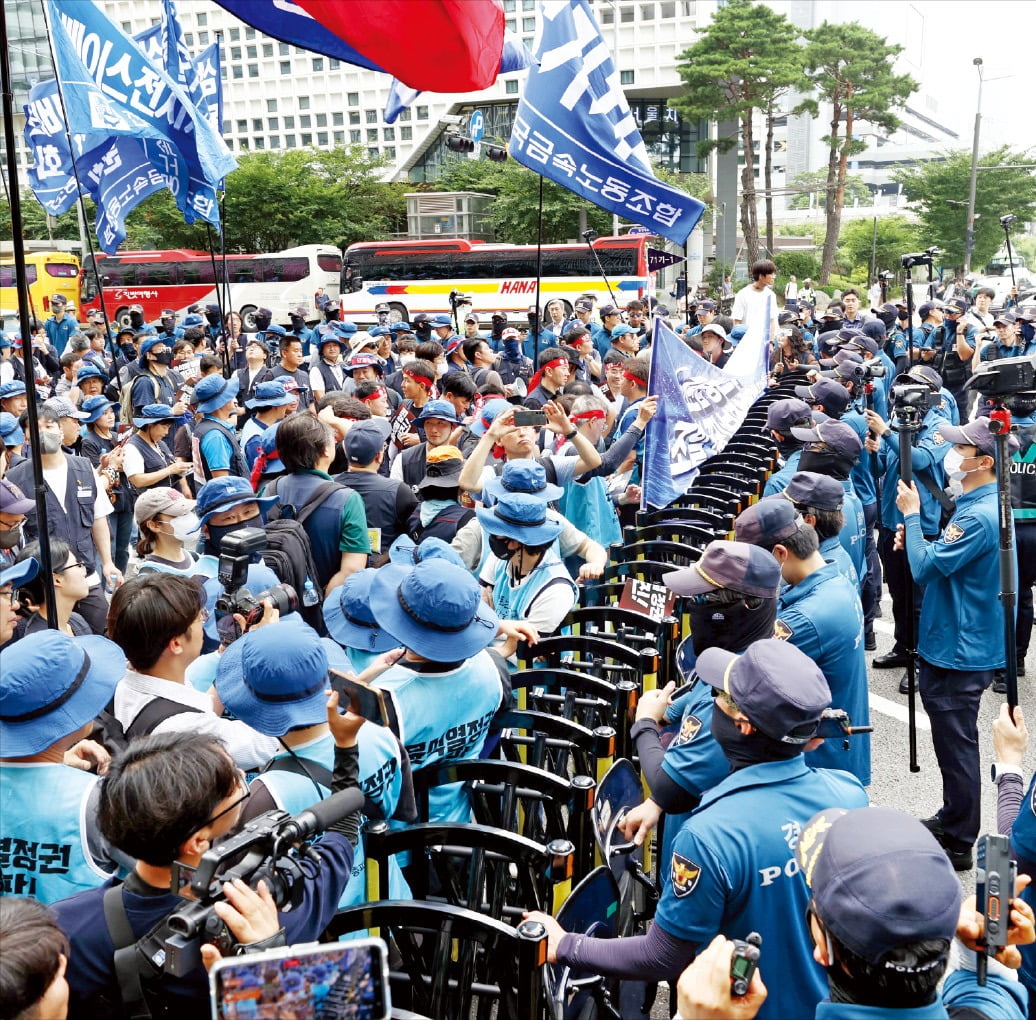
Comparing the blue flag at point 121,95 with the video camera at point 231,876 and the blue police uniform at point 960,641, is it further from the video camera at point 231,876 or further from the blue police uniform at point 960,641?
the video camera at point 231,876

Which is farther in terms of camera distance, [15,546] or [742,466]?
[742,466]

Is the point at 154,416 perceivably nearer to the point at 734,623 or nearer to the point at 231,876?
the point at 734,623

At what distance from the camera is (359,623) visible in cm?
368

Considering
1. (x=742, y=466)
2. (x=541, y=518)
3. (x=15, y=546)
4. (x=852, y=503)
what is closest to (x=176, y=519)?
(x=15, y=546)

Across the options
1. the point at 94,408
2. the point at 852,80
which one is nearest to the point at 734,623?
the point at 94,408

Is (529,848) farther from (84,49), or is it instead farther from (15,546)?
(84,49)

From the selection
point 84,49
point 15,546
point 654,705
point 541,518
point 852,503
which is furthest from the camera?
point 84,49

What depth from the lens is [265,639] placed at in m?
2.67

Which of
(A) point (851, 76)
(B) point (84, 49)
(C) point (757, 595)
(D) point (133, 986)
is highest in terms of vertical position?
(A) point (851, 76)

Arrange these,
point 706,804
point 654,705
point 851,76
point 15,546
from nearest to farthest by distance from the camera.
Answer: point 706,804 → point 654,705 → point 15,546 → point 851,76

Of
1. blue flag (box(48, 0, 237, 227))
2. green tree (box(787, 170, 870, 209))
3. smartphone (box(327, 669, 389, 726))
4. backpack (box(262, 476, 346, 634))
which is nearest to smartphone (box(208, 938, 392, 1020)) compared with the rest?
smartphone (box(327, 669, 389, 726))

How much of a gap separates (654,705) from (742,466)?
518 cm

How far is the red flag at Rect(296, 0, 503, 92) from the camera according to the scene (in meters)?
3.43

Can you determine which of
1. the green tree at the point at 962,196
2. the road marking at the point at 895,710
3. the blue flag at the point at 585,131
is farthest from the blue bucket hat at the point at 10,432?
the green tree at the point at 962,196
